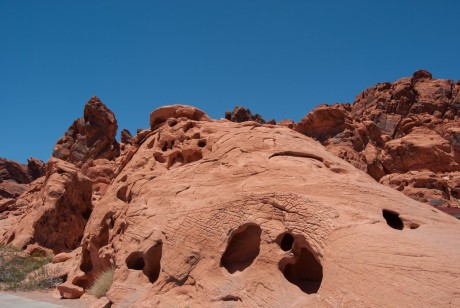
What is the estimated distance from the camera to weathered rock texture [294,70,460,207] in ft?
77.5

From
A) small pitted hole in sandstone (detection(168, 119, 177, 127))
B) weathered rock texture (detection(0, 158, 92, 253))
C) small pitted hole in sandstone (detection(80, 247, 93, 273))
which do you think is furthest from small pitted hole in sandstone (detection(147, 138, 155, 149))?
weathered rock texture (detection(0, 158, 92, 253))

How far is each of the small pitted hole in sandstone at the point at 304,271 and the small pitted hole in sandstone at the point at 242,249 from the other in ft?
2.02

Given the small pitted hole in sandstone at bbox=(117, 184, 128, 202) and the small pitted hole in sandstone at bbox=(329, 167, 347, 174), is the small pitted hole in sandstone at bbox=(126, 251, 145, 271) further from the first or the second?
the small pitted hole in sandstone at bbox=(329, 167, 347, 174)

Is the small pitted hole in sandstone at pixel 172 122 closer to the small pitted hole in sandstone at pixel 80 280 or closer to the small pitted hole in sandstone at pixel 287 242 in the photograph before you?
the small pitted hole in sandstone at pixel 80 280

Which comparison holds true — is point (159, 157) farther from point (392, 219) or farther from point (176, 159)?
point (392, 219)

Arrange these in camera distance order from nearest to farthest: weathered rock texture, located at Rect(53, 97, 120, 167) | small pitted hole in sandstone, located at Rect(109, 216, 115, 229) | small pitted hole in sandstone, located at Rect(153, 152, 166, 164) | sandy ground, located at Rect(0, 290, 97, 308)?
sandy ground, located at Rect(0, 290, 97, 308)
small pitted hole in sandstone, located at Rect(109, 216, 115, 229)
small pitted hole in sandstone, located at Rect(153, 152, 166, 164)
weathered rock texture, located at Rect(53, 97, 120, 167)

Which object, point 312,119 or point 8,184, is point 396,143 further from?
point 8,184

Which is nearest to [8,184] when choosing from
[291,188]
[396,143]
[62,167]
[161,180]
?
[62,167]

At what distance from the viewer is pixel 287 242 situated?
6824 millimetres

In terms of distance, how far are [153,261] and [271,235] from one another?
2791mm

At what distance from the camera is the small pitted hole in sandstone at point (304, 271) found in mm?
6654

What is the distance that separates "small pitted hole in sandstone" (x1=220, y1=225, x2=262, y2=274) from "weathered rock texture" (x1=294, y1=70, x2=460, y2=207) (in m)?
16.7

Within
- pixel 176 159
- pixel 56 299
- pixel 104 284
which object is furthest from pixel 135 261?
pixel 176 159

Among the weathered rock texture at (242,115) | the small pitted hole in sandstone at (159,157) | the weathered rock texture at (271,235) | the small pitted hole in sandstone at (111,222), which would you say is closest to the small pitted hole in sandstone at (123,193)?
the weathered rock texture at (271,235)
